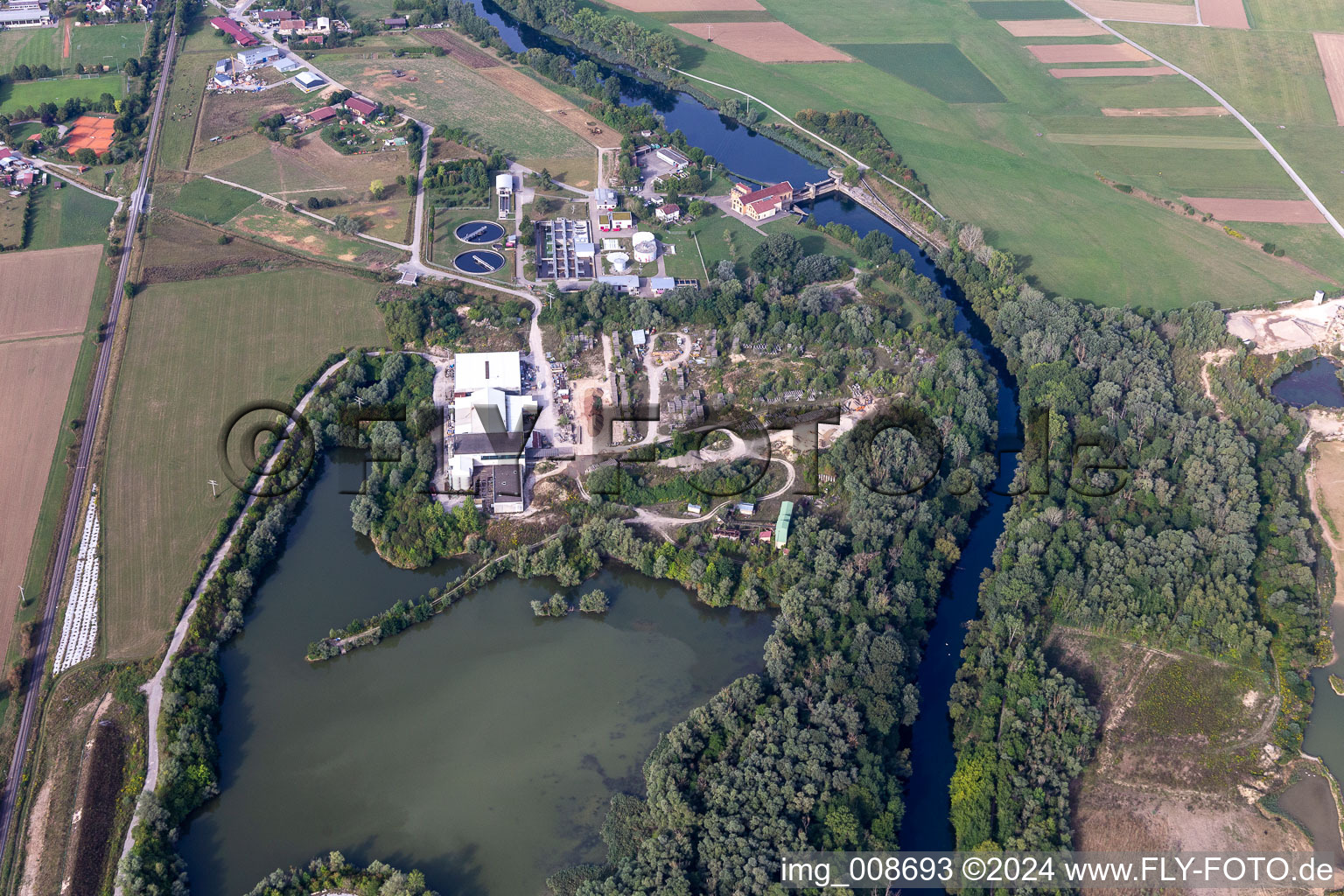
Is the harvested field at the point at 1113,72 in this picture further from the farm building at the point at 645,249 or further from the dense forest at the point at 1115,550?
the farm building at the point at 645,249

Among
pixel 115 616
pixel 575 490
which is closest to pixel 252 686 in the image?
pixel 115 616

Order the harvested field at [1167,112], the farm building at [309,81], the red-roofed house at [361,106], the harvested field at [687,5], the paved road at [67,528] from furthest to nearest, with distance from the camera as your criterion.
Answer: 1. the harvested field at [687,5]
2. the farm building at [309,81]
3. the harvested field at [1167,112]
4. the red-roofed house at [361,106]
5. the paved road at [67,528]

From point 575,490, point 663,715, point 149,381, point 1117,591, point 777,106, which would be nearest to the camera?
point 663,715

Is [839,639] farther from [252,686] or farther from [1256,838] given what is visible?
[252,686]

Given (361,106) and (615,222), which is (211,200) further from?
(615,222)

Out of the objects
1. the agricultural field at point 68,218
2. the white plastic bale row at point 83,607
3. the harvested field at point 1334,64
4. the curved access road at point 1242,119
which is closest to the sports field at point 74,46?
the agricultural field at point 68,218
